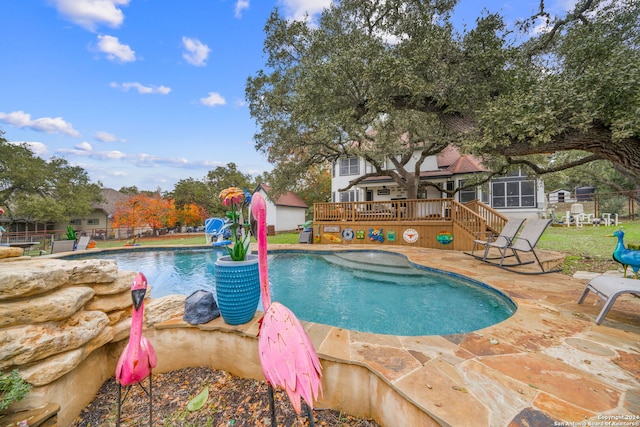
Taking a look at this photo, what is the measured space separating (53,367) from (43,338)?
0.25 meters

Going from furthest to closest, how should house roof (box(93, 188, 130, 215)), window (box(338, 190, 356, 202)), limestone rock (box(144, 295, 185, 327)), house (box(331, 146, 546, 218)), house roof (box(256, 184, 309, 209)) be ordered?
Answer: house roof (box(93, 188, 130, 215))
house roof (box(256, 184, 309, 209))
window (box(338, 190, 356, 202))
house (box(331, 146, 546, 218))
limestone rock (box(144, 295, 185, 327))

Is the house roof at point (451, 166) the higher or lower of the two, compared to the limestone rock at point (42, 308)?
higher

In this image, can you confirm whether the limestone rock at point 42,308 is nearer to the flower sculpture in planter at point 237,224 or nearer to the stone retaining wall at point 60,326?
the stone retaining wall at point 60,326

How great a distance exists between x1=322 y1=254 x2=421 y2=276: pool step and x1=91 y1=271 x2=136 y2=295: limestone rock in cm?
589

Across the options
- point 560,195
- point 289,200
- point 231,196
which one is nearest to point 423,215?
point 231,196

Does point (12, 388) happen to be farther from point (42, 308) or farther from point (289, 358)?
point (289, 358)

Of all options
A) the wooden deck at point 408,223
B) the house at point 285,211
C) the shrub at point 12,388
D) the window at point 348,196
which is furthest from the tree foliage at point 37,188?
the shrub at point 12,388

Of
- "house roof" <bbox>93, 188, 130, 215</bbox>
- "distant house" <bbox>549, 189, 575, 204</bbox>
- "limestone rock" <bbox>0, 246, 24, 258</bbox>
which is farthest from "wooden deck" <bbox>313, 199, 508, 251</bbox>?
"distant house" <bbox>549, 189, 575, 204</bbox>

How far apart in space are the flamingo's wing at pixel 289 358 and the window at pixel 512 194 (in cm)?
1935

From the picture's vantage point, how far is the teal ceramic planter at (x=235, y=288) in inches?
98.7

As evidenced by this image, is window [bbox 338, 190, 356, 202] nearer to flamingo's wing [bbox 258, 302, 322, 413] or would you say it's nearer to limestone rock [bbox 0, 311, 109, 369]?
limestone rock [bbox 0, 311, 109, 369]

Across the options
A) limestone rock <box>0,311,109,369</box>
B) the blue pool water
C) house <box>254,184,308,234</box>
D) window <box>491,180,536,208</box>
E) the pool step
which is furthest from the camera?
house <box>254,184,308,234</box>

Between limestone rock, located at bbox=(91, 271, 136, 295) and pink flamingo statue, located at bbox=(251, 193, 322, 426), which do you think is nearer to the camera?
pink flamingo statue, located at bbox=(251, 193, 322, 426)

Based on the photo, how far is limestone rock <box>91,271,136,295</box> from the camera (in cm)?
242
